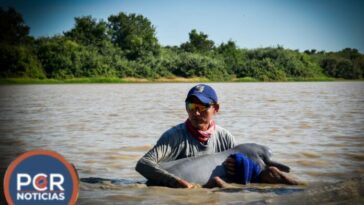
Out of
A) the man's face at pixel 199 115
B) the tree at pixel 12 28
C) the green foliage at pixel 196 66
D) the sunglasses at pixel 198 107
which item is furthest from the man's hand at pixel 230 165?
the green foliage at pixel 196 66

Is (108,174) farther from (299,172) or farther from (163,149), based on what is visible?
(299,172)

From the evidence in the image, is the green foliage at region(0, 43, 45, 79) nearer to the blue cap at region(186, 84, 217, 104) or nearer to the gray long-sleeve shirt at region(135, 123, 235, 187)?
the gray long-sleeve shirt at region(135, 123, 235, 187)

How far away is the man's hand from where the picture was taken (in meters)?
4.18

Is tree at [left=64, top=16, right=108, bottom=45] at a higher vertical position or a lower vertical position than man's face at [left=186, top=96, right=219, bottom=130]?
higher

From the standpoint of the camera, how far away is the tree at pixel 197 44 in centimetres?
4222

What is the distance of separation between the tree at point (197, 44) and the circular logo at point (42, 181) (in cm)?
3887

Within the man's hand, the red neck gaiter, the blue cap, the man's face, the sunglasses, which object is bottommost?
the man's hand

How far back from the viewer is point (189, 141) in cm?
425

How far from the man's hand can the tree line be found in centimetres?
2693

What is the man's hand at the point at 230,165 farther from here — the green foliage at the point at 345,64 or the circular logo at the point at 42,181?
the green foliage at the point at 345,64

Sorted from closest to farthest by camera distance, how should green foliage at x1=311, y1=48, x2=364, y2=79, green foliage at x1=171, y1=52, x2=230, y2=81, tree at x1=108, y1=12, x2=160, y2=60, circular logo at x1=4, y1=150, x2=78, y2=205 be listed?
circular logo at x1=4, y1=150, x2=78, y2=205, green foliage at x1=311, y1=48, x2=364, y2=79, tree at x1=108, y1=12, x2=160, y2=60, green foliage at x1=171, y1=52, x2=230, y2=81

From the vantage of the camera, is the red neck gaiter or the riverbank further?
the riverbank

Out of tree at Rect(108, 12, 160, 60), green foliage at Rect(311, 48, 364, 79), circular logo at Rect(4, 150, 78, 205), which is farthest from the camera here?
tree at Rect(108, 12, 160, 60)

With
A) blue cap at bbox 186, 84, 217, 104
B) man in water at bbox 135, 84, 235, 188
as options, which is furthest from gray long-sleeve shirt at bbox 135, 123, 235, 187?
blue cap at bbox 186, 84, 217, 104
